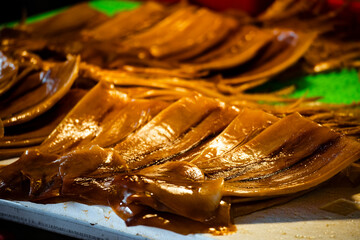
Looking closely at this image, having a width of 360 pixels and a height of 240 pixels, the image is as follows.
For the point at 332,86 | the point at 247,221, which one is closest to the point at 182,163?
the point at 247,221

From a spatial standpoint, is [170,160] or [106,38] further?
[106,38]

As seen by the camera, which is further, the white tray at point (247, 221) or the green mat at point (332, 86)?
the green mat at point (332, 86)

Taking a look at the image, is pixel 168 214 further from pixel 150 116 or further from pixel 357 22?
pixel 357 22

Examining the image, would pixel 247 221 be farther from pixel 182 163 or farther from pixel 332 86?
pixel 332 86

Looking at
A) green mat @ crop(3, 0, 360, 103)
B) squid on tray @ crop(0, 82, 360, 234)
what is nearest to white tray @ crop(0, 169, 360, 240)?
squid on tray @ crop(0, 82, 360, 234)

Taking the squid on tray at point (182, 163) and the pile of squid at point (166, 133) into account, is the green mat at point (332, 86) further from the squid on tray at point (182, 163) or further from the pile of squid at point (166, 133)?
the squid on tray at point (182, 163)

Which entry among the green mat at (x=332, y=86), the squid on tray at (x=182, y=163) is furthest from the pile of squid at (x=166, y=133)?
the green mat at (x=332, y=86)

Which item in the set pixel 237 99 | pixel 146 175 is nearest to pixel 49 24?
pixel 237 99

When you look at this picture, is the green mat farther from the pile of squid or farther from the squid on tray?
the squid on tray
